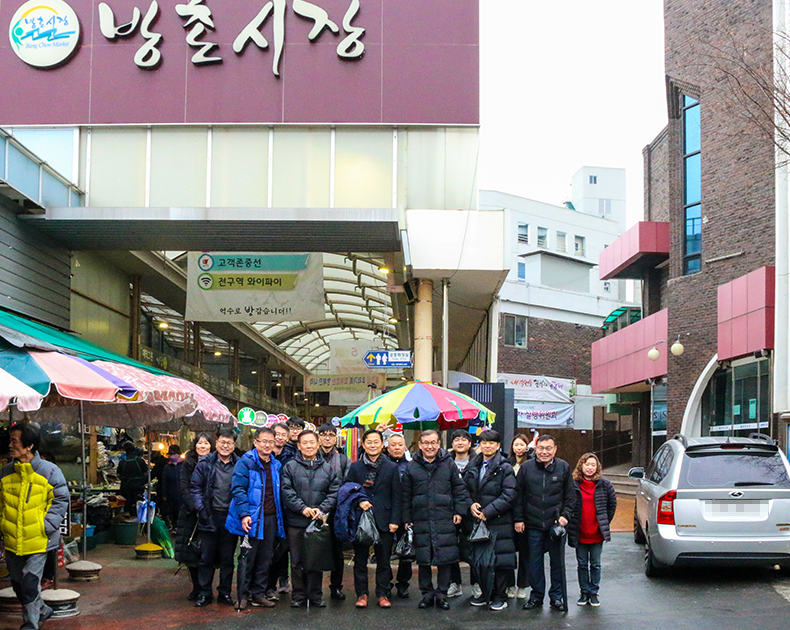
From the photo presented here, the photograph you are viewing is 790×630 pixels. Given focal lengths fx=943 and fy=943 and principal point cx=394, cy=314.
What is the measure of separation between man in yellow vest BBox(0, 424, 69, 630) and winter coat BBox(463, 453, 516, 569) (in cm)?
413

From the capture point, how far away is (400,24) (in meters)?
17.9

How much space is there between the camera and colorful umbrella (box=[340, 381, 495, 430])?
43.1ft

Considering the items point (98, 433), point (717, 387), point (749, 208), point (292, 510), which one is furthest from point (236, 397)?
point (292, 510)

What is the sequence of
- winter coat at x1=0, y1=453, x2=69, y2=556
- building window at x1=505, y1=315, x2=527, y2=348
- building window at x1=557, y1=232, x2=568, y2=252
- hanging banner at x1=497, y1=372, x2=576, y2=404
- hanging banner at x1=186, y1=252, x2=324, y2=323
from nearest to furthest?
winter coat at x1=0, y1=453, x2=69, y2=556
hanging banner at x1=186, y1=252, x2=324, y2=323
hanging banner at x1=497, y1=372, x2=576, y2=404
building window at x1=505, y1=315, x2=527, y2=348
building window at x1=557, y1=232, x2=568, y2=252

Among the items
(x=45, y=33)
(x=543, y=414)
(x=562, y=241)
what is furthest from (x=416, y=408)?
(x=562, y=241)

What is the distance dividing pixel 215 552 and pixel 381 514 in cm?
181

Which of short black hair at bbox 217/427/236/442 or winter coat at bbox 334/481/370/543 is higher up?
short black hair at bbox 217/427/236/442

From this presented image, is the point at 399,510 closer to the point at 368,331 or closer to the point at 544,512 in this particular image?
the point at 544,512

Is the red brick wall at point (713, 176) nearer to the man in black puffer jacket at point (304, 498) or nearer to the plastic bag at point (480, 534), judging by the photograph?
the plastic bag at point (480, 534)

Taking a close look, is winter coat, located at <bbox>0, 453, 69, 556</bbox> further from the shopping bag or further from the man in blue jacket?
the shopping bag

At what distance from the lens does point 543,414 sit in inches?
1683

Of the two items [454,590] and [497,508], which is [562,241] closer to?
[454,590]

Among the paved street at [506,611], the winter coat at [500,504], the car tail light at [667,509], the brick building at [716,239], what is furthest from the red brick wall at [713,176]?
the winter coat at [500,504]

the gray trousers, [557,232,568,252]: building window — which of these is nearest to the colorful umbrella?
the gray trousers
